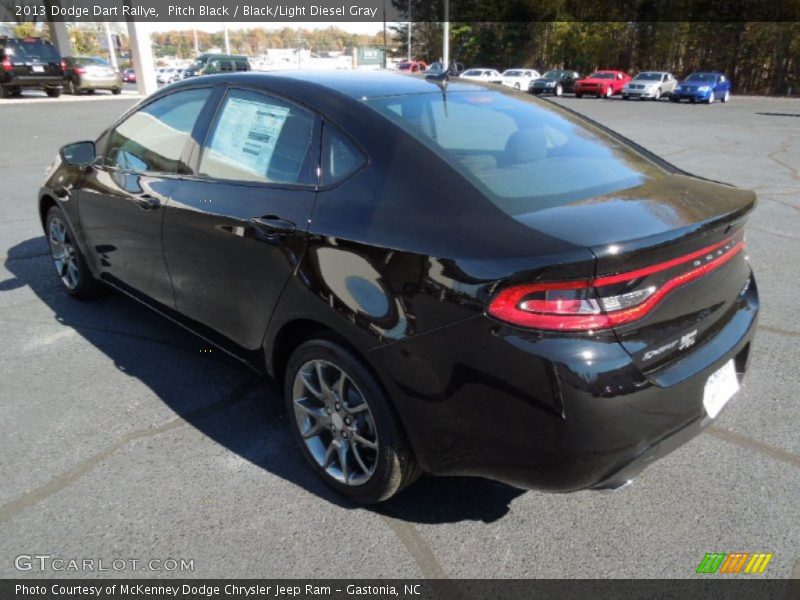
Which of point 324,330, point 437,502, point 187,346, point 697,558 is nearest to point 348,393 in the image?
point 324,330

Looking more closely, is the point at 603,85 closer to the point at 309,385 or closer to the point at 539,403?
the point at 309,385

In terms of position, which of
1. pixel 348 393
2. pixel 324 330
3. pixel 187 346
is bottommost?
pixel 187 346

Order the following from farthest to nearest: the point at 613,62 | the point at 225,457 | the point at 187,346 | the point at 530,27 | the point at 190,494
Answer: the point at 530,27 < the point at 613,62 < the point at 187,346 < the point at 225,457 < the point at 190,494

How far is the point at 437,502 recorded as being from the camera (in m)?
2.52

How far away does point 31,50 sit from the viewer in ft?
74.8

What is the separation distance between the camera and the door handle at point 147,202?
318cm

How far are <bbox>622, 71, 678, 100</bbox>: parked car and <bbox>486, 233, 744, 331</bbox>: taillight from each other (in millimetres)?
33950

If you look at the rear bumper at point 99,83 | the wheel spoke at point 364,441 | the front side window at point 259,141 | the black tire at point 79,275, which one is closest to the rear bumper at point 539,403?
the wheel spoke at point 364,441

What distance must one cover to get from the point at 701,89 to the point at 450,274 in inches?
1270

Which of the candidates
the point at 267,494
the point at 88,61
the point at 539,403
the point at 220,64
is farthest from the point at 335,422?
the point at 220,64

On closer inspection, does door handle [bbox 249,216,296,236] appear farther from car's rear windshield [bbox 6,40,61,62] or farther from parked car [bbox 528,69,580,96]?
parked car [bbox 528,69,580,96]
